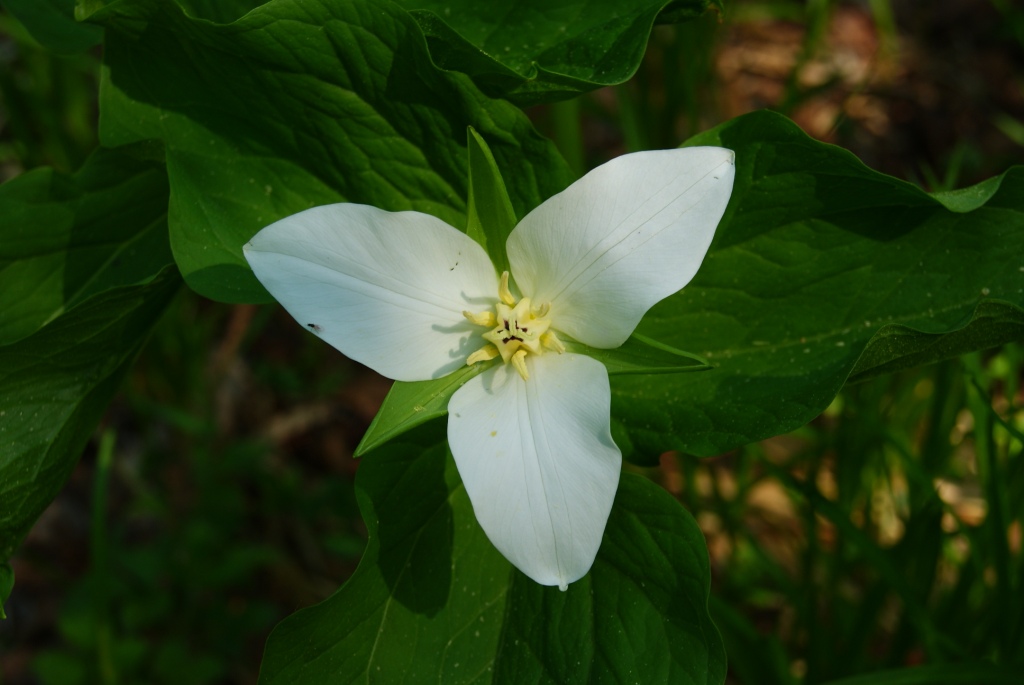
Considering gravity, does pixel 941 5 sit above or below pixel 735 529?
above

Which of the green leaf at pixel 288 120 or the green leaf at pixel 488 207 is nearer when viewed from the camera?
the green leaf at pixel 488 207

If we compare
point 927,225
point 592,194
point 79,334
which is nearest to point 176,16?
point 79,334

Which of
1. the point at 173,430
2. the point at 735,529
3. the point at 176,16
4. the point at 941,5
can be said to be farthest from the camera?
the point at 941,5

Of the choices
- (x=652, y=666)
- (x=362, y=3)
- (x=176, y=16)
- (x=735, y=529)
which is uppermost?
(x=362, y=3)

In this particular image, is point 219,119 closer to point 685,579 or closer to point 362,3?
point 362,3

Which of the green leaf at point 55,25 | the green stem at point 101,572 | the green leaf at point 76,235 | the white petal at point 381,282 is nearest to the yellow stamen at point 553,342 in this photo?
the white petal at point 381,282

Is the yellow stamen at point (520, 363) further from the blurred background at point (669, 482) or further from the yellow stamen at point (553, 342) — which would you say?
the blurred background at point (669, 482)
